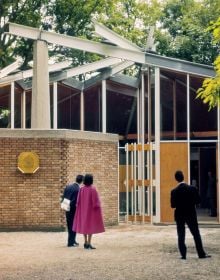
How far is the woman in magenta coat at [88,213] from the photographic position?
11.4 m

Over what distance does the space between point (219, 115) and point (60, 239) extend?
21.7 ft

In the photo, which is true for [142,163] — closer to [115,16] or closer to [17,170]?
[17,170]

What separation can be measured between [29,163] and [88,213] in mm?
4013

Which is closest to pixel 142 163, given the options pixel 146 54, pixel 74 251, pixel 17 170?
pixel 146 54

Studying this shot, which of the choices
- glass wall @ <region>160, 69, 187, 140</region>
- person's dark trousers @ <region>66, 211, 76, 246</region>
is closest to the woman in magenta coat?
person's dark trousers @ <region>66, 211, 76, 246</region>

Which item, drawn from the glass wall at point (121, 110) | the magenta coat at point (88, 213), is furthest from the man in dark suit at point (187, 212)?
the glass wall at point (121, 110)

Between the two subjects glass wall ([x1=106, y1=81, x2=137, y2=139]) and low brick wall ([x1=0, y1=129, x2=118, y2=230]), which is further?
glass wall ([x1=106, y1=81, x2=137, y2=139])

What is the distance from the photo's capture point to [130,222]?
17.8 meters

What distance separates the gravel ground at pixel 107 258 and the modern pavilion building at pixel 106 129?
1605 mm

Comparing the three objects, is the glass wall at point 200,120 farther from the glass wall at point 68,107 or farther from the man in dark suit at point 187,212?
the man in dark suit at point 187,212

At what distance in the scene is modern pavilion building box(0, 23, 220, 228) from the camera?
15.1 metres

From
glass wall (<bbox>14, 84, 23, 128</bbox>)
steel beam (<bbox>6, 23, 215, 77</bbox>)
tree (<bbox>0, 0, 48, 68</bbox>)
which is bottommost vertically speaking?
glass wall (<bbox>14, 84, 23, 128</bbox>)

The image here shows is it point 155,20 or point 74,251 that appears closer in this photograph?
point 74,251

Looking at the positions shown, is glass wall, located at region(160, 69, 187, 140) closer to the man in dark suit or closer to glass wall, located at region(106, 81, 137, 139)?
glass wall, located at region(106, 81, 137, 139)
